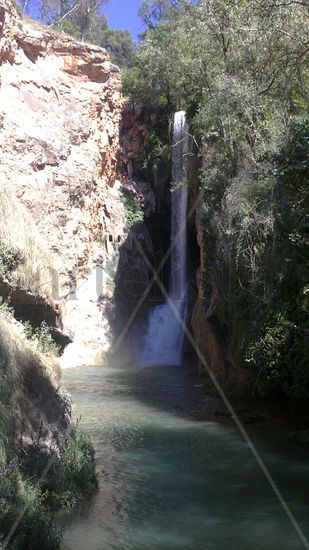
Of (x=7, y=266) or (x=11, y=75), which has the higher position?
(x=11, y=75)

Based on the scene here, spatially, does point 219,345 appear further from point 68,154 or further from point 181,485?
point 68,154

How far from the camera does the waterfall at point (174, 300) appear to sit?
923 inches

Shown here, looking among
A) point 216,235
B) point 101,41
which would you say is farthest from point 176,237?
point 101,41

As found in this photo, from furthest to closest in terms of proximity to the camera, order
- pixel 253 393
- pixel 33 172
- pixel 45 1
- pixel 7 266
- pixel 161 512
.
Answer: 1. pixel 45 1
2. pixel 33 172
3. pixel 253 393
4. pixel 7 266
5. pixel 161 512

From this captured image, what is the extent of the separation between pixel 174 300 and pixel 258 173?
40.8 feet

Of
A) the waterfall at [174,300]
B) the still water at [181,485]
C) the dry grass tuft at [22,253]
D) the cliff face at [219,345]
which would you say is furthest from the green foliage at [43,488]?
Result: the waterfall at [174,300]

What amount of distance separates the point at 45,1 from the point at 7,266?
116 feet

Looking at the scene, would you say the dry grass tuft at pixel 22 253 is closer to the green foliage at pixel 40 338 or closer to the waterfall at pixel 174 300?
the green foliage at pixel 40 338

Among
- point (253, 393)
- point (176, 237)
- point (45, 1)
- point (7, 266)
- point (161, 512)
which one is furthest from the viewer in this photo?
point (45, 1)

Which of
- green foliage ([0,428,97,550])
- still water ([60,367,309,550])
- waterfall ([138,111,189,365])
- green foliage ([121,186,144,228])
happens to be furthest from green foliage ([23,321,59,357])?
green foliage ([121,186,144,228])

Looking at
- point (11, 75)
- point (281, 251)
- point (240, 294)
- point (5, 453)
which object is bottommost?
point (5, 453)

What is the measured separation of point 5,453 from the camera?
595 centimetres

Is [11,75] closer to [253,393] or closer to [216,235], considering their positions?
[216,235]

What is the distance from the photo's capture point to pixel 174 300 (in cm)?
2470
